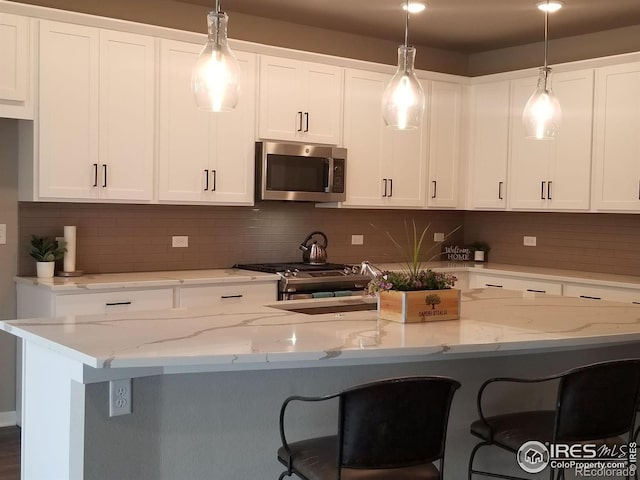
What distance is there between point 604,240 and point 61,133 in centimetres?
400

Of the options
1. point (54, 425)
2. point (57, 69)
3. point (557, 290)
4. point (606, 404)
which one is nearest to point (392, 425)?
point (606, 404)

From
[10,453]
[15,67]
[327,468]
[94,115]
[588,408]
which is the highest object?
[15,67]

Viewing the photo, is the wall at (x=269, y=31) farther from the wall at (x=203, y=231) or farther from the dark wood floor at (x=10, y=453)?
the dark wood floor at (x=10, y=453)

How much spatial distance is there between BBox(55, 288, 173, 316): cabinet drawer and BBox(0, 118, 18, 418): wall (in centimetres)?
60

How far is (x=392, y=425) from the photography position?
2.19 m

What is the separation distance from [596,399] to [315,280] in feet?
9.15

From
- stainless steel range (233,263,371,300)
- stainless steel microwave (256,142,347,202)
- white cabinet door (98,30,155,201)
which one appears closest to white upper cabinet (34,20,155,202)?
white cabinet door (98,30,155,201)

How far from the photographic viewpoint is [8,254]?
15.3 feet

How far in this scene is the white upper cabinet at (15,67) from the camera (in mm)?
4285

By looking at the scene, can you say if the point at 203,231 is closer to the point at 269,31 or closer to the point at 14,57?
the point at 269,31

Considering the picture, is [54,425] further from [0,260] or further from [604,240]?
[604,240]

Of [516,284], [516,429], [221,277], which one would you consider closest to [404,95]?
[516,429]

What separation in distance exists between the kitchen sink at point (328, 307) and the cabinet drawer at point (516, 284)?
2.31 meters

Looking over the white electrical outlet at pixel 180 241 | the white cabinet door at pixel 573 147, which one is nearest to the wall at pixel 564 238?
the white cabinet door at pixel 573 147
